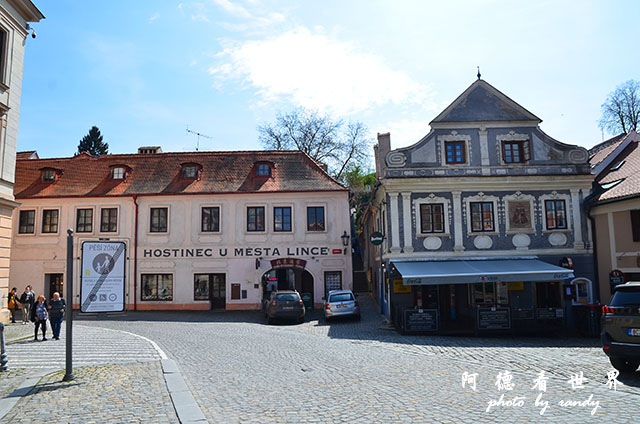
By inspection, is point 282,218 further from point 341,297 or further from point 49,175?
point 49,175

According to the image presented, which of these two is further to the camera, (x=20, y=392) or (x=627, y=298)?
(x=627, y=298)

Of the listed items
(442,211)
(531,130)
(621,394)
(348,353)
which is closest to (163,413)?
(348,353)

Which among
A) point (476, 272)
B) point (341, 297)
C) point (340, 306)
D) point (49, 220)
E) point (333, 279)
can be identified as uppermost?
point (49, 220)

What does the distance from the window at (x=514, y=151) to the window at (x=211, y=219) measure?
54.5 feet

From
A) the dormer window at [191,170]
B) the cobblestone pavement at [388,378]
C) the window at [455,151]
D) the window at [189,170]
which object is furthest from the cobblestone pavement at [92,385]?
the window at [189,170]

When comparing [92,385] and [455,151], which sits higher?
[455,151]

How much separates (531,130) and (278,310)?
15079 millimetres

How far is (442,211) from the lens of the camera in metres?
22.6

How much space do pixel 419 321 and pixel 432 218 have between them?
5.40m

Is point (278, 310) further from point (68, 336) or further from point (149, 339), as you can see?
point (68, 336)

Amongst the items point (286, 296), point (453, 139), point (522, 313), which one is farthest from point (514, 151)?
point (286, 296)

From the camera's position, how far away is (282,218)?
2898 cm

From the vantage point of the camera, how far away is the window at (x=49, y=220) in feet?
97.9

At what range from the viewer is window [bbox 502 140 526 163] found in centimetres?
2328
